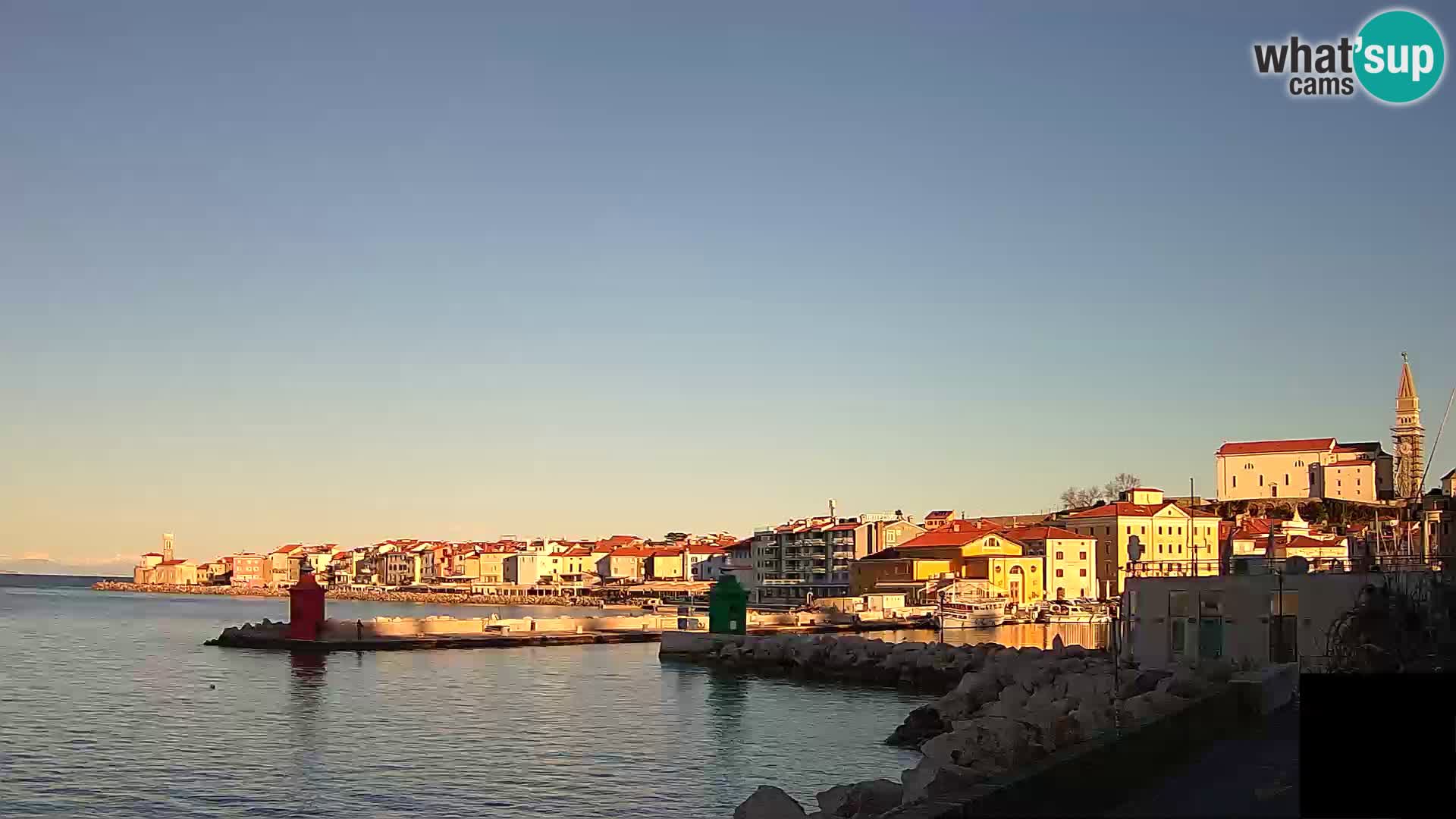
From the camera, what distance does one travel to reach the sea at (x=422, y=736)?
18.9 m

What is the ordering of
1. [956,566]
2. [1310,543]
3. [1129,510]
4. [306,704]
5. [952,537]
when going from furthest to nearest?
[1129,510] < [952,537] < [956,566] < [1310,543] < [306,704]

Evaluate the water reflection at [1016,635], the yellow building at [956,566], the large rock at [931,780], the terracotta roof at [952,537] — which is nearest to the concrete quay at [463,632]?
the water reflection at [1016,635]

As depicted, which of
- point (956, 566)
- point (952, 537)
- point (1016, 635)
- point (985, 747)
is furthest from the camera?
point (952, 537)

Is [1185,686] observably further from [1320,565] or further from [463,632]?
[463,632]

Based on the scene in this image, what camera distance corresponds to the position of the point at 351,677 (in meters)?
38.8

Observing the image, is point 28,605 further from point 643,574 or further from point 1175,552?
point 1175,552

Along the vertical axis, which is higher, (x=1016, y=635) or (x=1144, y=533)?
(x=1144, y=533)

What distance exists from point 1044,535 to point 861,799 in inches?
3129

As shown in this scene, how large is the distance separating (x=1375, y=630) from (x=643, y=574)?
123 m

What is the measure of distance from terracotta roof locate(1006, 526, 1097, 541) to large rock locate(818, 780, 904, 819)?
77856mm

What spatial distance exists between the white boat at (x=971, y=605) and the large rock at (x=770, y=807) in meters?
56.0

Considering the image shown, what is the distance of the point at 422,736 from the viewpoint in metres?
25.4
